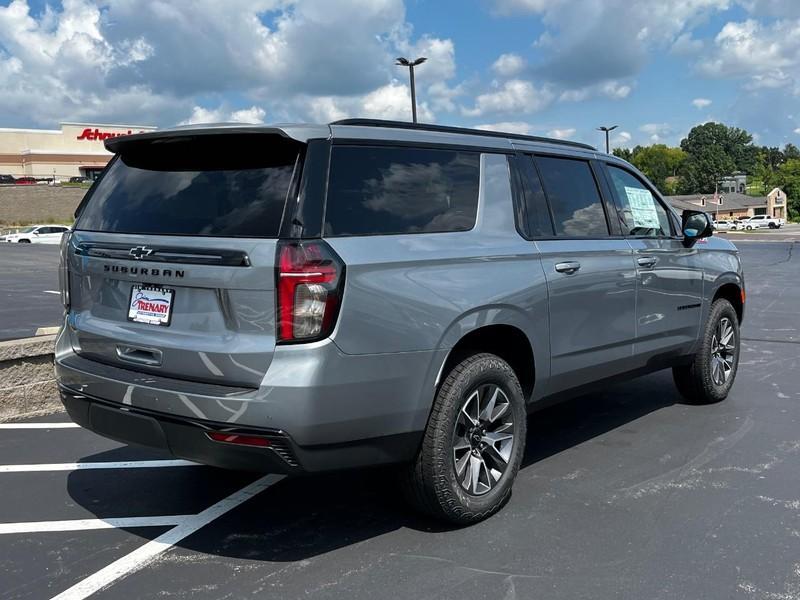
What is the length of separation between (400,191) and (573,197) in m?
1.53

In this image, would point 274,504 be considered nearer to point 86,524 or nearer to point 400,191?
point 86,524

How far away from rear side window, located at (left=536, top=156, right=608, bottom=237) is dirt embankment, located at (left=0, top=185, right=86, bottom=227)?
6081 centimetres

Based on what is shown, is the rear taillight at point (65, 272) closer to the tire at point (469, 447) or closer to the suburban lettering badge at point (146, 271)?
the suburban lettering badge at point (146, 271)

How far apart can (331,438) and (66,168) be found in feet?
289

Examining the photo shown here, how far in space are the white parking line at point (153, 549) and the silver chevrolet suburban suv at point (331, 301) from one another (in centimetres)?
56

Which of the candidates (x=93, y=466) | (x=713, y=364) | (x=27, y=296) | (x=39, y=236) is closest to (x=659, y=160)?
(x=39, y=236)

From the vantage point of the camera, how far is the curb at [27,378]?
5637mm

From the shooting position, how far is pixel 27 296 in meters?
11.8

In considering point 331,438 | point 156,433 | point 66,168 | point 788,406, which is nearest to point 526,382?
point 331,438

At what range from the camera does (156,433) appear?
A: 3.30 m

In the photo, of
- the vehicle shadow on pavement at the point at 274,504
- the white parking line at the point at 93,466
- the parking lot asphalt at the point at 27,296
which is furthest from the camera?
the parking lot asphalt at the point at 27,296

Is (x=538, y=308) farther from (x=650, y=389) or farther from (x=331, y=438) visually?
(x=650, y=389)

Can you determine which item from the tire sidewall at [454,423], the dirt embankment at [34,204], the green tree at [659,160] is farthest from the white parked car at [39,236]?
the green tree at [659,160]

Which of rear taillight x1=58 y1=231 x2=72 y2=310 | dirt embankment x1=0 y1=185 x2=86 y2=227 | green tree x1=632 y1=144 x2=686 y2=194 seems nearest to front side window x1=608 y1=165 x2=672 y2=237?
rear taillight x1=58 y1=231 x2=72 y2=310
